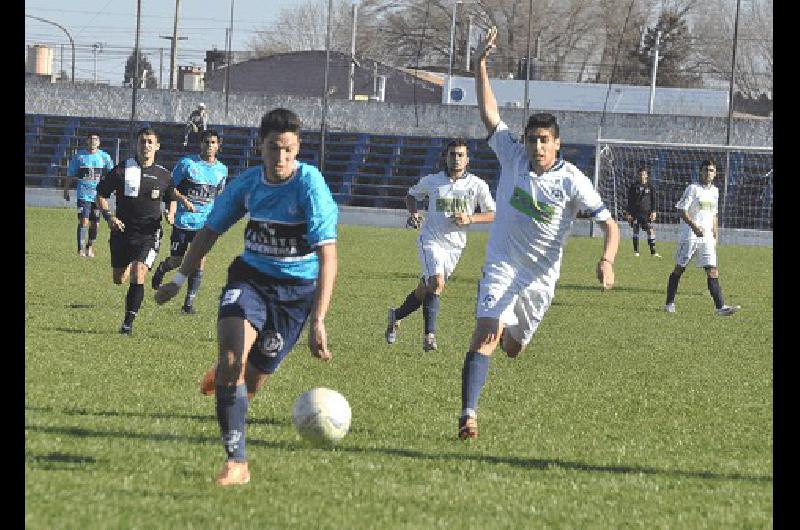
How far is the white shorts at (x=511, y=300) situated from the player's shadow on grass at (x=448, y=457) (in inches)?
48.6

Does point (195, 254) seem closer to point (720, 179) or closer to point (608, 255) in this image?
point (608, 255)

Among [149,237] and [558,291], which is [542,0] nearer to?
[558,291]

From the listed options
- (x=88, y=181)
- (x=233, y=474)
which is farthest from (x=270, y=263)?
(x=88, y=181)

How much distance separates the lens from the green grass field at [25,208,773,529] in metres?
6.37

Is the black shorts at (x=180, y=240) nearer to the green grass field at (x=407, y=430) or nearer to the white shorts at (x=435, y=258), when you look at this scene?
the green grass field at (x=407, y=430)

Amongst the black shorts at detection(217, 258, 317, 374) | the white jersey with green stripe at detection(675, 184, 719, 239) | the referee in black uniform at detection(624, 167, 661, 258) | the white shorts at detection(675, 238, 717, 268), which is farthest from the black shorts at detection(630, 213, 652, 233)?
the black shorts at detection(217, 258, 317, 374)

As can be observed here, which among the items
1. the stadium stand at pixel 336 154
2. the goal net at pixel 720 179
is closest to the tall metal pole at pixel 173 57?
the stadium stand at pixel 336 154

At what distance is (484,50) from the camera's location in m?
8.73

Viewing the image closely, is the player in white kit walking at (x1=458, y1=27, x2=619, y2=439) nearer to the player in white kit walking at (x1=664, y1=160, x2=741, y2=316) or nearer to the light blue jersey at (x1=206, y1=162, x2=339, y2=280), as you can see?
the light blue jersey at (x1=206, y1=162, x2=339, y2=280)

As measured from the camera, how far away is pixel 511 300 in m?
8.91

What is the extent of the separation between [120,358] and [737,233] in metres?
31.4

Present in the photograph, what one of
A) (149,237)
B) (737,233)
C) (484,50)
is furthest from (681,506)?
(737,233)

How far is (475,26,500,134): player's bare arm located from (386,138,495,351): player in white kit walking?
496cm

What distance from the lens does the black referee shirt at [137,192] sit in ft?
47.3
